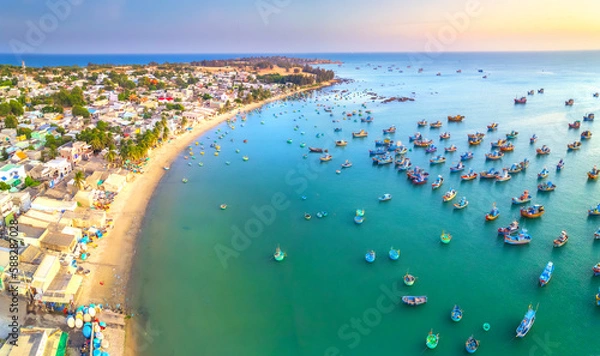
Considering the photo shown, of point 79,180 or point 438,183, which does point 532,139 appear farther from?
point 79,180

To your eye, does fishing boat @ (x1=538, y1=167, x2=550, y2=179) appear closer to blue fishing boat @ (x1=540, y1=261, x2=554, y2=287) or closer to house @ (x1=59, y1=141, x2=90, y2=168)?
blue fishing boat @ (x1=540, y1=261, x2=554, y2=287)

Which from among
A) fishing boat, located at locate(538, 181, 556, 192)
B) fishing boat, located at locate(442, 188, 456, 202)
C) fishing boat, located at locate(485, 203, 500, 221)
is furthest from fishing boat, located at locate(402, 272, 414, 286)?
fishing boat, located at locate(538, 181, 556, 192)

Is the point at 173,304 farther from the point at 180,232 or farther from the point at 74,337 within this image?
the point at 180,232

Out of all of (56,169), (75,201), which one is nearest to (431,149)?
(75,201)

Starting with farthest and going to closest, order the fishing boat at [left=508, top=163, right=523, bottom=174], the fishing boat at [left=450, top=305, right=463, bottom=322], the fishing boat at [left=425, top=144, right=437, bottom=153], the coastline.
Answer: the fishing boat at [left=425, top=144, right=437, bottom=153] → the fishing boat at [left=508, top=163, right=523, bottom=174] → the coastline → the fishing boat at [left=450, top=305, right=463, bottom=322]

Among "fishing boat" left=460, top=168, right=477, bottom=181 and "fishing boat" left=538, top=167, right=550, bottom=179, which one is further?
"fishing boat" left=460, top=168, right=477, bottom=181

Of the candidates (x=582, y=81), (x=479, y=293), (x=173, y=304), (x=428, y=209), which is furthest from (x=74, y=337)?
(x=582, y=81)

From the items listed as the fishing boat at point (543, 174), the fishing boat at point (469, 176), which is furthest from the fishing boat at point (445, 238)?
the fishing boat at point (543, 174)
